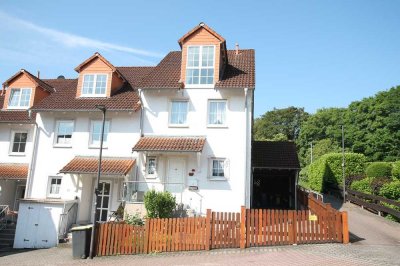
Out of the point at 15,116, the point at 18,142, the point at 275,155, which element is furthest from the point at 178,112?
the point at 18,142

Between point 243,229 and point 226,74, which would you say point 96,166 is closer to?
point 226,74

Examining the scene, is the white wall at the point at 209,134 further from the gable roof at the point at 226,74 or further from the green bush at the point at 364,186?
the green bush at the point at 364,186

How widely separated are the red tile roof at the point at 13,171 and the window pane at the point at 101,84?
673 centimetres

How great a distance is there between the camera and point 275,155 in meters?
22.3

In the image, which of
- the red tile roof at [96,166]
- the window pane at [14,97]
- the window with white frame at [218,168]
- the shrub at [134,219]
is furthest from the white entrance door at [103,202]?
the window pane at [14,97]

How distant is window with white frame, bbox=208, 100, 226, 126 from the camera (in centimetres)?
1897

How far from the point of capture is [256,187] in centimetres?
2589

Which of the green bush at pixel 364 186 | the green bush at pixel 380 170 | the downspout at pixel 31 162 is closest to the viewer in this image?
the downspout at pixel 31 162

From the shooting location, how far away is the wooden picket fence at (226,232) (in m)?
12.8

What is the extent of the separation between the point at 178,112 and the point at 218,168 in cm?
412

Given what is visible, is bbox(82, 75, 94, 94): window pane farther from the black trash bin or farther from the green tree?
the green tree

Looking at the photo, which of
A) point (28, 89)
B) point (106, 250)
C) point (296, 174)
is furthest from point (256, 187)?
point (28, 89)

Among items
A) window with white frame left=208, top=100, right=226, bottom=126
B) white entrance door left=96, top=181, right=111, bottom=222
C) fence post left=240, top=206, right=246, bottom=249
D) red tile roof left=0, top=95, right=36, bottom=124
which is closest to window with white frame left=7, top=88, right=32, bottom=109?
red tile roof left=0, top=95, right=36, bottom=124

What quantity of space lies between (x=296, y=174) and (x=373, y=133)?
38.2 meters
